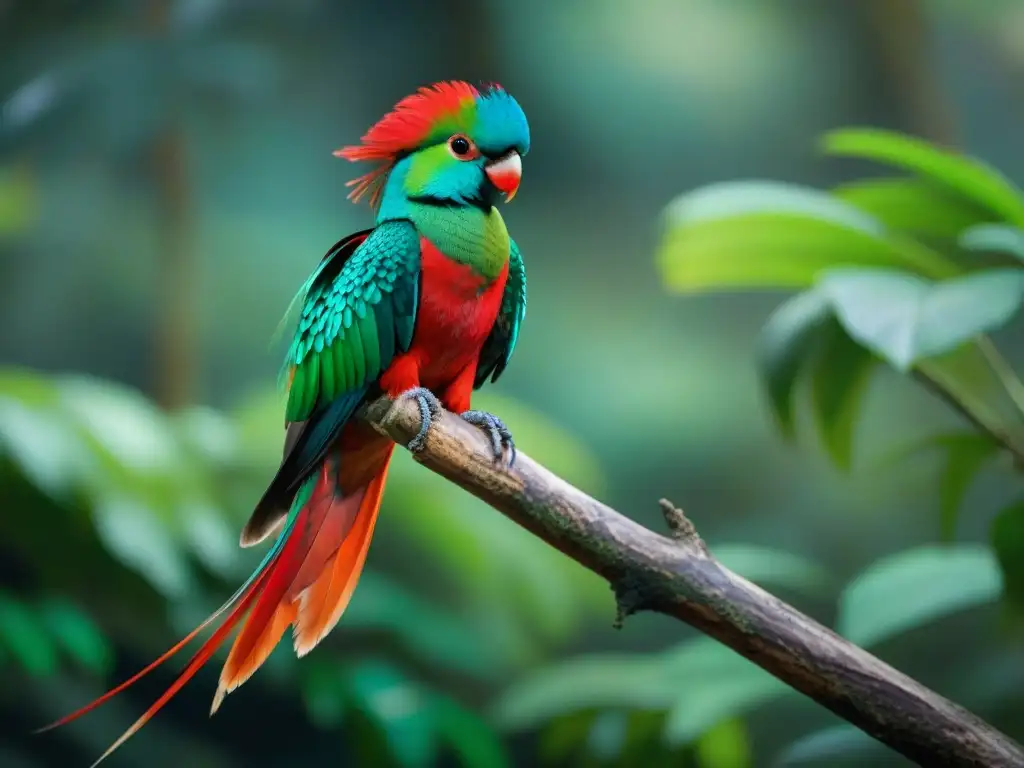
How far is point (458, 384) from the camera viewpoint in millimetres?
996

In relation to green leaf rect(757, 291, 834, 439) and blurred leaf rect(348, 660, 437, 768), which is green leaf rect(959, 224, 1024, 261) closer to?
green leaf rect(757, 291, 834, 439)

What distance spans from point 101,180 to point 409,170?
1.24m

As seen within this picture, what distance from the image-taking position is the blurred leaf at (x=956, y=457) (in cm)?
133

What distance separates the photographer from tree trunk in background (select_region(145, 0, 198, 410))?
6.27 ft

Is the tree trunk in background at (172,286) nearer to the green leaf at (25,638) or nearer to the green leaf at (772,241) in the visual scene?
the green leaf at (25,638)

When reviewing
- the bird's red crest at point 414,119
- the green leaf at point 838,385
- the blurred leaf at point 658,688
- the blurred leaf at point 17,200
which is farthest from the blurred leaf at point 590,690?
the blurred leaf at point 17,200

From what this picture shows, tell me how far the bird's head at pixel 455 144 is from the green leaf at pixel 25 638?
1.14 meters

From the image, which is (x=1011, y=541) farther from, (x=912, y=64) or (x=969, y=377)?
(x=912, y=64)

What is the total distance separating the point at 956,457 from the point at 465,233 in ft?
2.78

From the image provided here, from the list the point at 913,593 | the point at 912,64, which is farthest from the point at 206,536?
the point at 912,64

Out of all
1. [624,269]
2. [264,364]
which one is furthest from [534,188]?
[264,364]

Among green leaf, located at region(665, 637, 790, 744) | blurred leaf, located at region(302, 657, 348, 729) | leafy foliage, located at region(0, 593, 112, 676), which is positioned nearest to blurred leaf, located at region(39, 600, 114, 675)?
leafy foliage, located at region(0, 593, 112, 676)

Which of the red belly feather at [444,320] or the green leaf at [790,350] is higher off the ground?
the red belly feather at [444,320]

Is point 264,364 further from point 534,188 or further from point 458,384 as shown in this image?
point 458,384
